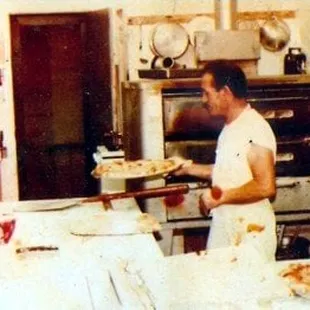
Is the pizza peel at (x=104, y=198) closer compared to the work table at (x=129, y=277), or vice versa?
the work table at (x=129, y=277)

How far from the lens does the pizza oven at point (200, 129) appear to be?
3525mm

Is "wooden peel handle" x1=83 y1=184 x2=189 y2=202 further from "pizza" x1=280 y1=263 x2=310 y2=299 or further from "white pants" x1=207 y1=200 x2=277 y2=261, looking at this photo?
"pizza" x1=280 y1=263 x2=310 y2=299

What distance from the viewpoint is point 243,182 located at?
252 cm

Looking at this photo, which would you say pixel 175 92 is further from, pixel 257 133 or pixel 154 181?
pixel 257 133

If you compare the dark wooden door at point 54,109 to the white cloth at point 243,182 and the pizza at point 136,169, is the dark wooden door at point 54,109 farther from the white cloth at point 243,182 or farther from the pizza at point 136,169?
the white cloth at point 243,182

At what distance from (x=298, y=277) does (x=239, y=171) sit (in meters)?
0.85

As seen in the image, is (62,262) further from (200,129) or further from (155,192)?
(200,129)

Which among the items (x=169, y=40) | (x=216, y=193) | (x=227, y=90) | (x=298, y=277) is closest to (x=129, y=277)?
(x=298, y=277)

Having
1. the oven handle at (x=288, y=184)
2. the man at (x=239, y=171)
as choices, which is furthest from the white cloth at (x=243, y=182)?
the oven handle at (x=288, y=184)

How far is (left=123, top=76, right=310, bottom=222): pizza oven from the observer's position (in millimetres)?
3525

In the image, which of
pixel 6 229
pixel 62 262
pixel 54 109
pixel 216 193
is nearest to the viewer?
pixel 62 262

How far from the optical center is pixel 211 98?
103 inches

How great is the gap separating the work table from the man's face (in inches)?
27.4

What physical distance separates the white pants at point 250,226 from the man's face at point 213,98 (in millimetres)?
391
